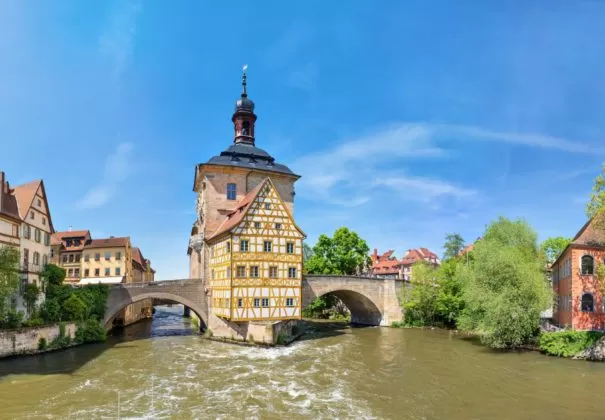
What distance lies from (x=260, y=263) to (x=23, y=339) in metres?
13.3

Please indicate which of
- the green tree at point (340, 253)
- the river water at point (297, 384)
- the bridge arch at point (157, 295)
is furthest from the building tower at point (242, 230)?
the green tree at point (340, 253)

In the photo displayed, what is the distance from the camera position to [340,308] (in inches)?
1865

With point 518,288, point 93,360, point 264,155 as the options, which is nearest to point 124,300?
point 93,360

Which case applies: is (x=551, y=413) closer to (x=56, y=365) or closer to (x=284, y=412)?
(x=284, y=412)

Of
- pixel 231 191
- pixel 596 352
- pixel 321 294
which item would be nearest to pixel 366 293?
pixel 321 294

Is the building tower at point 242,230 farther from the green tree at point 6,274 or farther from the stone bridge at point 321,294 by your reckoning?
the green tree at point 6,274

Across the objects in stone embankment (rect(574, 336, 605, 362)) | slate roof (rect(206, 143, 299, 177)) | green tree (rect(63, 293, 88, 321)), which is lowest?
stone embankment (rect(574, 336, 605, 362))

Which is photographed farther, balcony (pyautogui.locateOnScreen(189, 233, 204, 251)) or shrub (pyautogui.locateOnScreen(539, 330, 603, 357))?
balcony (pyautogui.locateOnScreen(189, 233, 204, 251))

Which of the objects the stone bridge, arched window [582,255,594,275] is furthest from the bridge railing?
arched window [582,255,594,275]

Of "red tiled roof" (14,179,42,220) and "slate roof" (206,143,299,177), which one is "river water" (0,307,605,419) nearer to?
"red tiled roof" (14,179,42,220)

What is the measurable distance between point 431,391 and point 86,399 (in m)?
12.9

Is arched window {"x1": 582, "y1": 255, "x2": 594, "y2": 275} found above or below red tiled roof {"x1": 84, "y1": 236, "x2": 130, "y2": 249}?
below

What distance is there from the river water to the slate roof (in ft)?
48.2

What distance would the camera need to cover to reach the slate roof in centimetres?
3503
